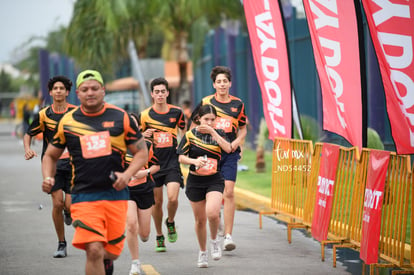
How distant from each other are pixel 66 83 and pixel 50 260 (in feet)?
6.82

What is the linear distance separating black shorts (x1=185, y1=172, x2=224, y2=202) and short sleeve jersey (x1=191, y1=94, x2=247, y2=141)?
1.43 meters

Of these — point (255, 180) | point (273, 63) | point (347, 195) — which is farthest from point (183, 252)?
point (255, 180)

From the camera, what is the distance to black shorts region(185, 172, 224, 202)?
9016 millimetres

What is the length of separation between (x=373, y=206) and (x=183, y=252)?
2.82 m

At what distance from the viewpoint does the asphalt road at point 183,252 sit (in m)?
8.88

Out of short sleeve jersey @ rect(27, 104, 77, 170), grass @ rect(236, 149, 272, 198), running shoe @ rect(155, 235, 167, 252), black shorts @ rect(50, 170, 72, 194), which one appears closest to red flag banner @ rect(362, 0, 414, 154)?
running shoe @ rect(155, 235, 167, 252)

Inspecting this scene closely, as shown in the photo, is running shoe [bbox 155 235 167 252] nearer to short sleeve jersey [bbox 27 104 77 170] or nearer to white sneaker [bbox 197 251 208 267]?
white sneaker [bbox 197 251 208 267]

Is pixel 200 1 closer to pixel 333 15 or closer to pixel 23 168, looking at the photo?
pixel 23 168

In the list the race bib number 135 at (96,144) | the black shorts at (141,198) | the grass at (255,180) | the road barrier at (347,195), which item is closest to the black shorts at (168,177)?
the black shorts at (141,198)

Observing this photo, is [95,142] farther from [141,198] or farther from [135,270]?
[141,198]

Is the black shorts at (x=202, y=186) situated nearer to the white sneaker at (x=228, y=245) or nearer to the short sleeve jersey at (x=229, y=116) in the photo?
the white sneaker at (x=228, y=245)

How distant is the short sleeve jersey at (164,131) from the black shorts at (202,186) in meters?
1.21

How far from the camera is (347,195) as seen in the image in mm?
9594

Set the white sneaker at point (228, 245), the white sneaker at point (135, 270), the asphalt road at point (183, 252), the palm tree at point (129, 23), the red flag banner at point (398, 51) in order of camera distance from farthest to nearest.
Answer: the palm tree at point (129, 23) < the white sneaker at point (228, 245) < the asphalt road at point (183, 252) < the white sneaker at point (135, 270) < the red flag banner at point (398, 51)
